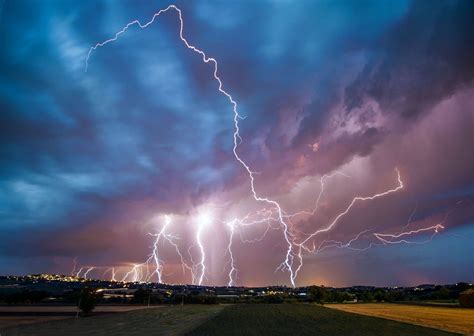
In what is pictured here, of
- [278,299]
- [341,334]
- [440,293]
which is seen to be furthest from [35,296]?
[440,293]

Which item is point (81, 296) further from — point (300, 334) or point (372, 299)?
point (372, 299)

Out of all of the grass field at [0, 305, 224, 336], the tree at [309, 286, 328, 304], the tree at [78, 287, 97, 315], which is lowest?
the grass field at [0, 305, 224, 336]

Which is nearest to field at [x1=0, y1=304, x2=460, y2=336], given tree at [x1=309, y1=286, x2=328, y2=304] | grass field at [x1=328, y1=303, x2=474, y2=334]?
grass field at [x1=328, y1=303, x2=474, y2=334]

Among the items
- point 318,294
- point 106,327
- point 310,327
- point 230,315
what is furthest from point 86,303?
point 318,294

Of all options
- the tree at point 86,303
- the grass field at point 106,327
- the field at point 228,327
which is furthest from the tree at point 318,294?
the grass field at point 106,327

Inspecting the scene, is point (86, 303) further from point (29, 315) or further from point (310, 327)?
point (310, 327)

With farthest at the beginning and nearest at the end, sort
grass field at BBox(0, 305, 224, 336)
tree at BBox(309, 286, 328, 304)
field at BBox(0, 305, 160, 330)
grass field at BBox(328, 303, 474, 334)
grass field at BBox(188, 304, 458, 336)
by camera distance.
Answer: tree at BBox(309, 286, 328, 304)
field at BBox(0, 305, 160, 330)
grass field at BBox(328, 303, 474, 334)
grass field at BBox(0, 305, 224, 336)
grass field at BBox(188, 304, 458, 336)

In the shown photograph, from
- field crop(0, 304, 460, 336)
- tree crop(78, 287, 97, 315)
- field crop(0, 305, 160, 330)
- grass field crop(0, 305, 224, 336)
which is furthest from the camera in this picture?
tree crop(78, 287, 97, 315)

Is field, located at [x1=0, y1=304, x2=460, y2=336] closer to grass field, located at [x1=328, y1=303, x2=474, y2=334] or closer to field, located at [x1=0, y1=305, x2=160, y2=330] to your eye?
grass field, located at [x1=328, y1=303, x2=474, y2=334]

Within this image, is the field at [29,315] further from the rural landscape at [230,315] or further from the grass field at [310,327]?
the grass field at [310,327]

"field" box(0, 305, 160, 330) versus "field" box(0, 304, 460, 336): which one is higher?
"field" box(0, 305, 160, 330)

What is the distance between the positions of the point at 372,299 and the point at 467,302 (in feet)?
145

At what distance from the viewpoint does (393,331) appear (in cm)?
2980

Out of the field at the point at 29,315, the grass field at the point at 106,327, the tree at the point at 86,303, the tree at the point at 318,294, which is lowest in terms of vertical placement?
the grass field at the point at 106,327
